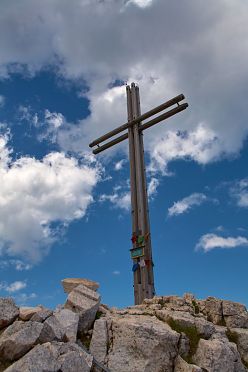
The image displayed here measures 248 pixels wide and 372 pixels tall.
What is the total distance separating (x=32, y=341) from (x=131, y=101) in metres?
12.8

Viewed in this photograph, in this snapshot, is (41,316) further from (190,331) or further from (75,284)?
(190,331)

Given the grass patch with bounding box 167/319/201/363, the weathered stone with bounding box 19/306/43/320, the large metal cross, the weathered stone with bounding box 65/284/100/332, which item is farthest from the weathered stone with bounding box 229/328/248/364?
the weathered stone with bounding box 19/306/43/320

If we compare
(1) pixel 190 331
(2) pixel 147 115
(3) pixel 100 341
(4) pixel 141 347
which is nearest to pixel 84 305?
(3) pixel 100 341

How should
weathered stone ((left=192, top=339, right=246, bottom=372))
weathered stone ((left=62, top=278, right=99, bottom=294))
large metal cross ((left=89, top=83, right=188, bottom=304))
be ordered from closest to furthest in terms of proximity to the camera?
weathered stone ((left=192, top=339, right=246, bottom=372)) → weathered stone ((left=62, top=278, right=99, bottom=294)) → large metal cross ((left=89, top=83, right=188, bottom=304))

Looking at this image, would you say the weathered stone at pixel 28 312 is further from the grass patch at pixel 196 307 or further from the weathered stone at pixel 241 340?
the weathered stone at pixel 241 340

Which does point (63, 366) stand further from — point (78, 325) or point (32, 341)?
point (78, 325)

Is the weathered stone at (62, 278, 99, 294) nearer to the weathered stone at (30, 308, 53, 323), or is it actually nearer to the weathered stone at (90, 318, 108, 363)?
the weathered stone at (90, 318, 108, 363)

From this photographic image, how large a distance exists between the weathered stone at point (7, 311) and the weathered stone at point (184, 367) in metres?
3.85

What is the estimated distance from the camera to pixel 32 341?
27.8 feet

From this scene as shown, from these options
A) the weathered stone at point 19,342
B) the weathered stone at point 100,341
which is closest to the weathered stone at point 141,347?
the weathered stone at point 100,341

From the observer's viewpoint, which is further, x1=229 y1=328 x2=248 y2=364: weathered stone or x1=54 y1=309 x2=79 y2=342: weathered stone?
x1=229 y1=328 x2=248 y2=364: weathered stone

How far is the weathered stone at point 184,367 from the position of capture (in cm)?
900

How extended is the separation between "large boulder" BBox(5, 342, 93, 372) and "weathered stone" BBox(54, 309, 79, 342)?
52 cm

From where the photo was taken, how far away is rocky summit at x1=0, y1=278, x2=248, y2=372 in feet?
27.5
